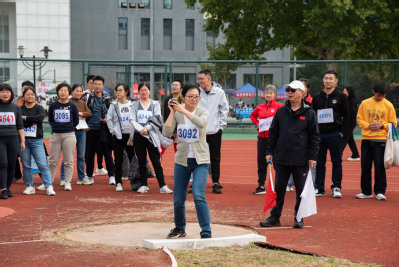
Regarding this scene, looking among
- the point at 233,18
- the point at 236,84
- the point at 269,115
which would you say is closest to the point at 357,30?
the point at 233,18

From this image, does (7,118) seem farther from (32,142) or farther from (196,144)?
(196,144)

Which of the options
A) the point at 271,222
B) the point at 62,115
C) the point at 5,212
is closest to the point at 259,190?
the point at 271,222

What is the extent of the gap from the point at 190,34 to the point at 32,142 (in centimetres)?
4180

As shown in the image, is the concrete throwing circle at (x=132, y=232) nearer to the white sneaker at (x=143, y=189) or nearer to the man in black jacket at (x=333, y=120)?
the white sneaker at (x=143, y=189)

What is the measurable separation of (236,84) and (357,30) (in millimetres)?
Result: 9863

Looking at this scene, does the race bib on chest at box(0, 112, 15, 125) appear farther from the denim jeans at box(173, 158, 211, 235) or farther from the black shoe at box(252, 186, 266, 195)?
the black shoe at box(252, 186, 266, 195)

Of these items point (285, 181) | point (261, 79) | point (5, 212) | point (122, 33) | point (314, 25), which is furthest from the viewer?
point (122, 33)

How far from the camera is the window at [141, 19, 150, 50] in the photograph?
5025cm

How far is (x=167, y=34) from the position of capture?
169ft

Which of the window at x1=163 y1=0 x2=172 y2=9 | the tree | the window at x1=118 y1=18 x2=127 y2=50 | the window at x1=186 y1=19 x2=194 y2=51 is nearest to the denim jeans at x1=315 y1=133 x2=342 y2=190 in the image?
the tree

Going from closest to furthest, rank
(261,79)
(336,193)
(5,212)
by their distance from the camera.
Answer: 1. (5,212)
2. (336,193)
3. (261,79)

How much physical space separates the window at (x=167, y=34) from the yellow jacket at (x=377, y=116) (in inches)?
1617

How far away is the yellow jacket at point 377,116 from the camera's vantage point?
1057 centimetres

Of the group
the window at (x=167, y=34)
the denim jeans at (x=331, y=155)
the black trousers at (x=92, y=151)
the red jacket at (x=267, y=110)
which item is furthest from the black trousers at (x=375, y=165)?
the window at (x=167, y=34)
